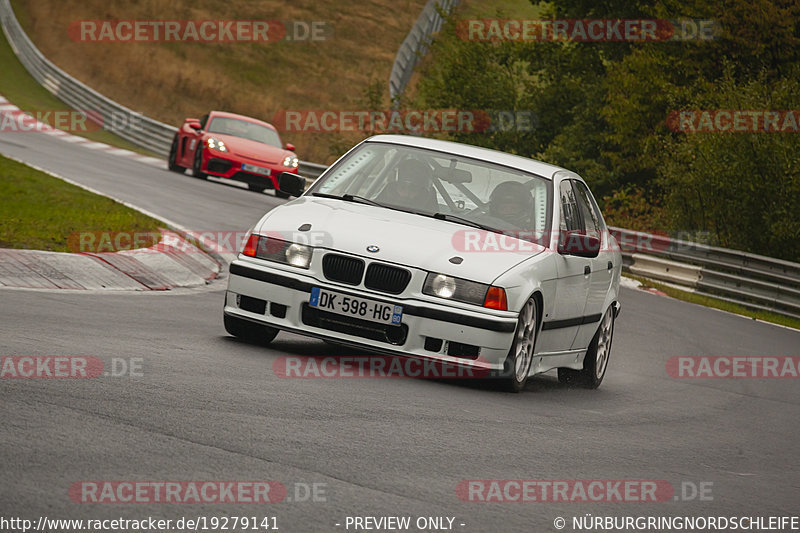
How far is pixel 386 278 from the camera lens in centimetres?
788

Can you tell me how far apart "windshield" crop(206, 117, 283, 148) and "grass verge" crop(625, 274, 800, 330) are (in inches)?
344

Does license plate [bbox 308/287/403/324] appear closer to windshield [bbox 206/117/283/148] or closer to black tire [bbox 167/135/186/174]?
windshield [bbox 206/117/283/148]

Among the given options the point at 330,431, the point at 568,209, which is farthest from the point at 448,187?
the point at 330,431

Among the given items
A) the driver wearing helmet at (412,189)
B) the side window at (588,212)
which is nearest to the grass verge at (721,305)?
the side window at (588,212)

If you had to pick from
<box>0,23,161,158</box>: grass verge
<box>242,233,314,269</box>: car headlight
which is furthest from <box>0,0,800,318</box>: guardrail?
<box>0,23,161,158</box>: grass verge

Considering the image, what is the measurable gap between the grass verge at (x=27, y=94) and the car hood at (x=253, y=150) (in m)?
10.7

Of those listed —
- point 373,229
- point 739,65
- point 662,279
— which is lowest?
point 662,279

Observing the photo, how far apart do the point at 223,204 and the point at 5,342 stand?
13.3 meters

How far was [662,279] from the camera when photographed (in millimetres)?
22172

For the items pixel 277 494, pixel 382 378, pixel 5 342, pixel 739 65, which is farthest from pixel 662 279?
pixel 277 494

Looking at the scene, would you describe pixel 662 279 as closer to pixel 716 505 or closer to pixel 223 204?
pixel 223 204

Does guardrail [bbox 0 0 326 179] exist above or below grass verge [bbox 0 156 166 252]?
above

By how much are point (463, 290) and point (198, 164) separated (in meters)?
18.5

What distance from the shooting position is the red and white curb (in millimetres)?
32062
